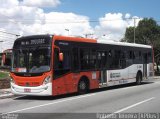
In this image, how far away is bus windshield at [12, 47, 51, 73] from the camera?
17.9 m

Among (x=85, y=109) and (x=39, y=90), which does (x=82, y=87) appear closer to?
(x=39, y=90)

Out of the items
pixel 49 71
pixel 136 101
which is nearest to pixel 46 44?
pixel 49 71

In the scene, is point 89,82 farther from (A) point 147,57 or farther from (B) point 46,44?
(A) point 147,57

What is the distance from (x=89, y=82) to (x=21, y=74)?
4278 millimetres

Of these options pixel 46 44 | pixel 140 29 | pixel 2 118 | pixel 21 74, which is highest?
pixel 140 29

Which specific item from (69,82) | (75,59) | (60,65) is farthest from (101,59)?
(60,65)

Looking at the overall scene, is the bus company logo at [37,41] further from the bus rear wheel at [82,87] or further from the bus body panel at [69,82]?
the bus rear wheel at [82,87]

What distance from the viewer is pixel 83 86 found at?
20656 millimetres

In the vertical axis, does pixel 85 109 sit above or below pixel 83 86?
below

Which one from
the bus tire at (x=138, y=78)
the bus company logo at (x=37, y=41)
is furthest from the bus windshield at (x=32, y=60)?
the bus tire at (x=138, y=78)

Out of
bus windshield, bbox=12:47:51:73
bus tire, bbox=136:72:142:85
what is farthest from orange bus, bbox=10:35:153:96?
bus tire, bbox=136:72:142:85

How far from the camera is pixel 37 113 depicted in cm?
1335

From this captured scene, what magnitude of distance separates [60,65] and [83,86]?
2642 mm

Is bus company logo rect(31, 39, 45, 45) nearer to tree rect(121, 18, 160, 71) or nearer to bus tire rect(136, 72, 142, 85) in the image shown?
bus tire rect(136, 72, 142, 85)
